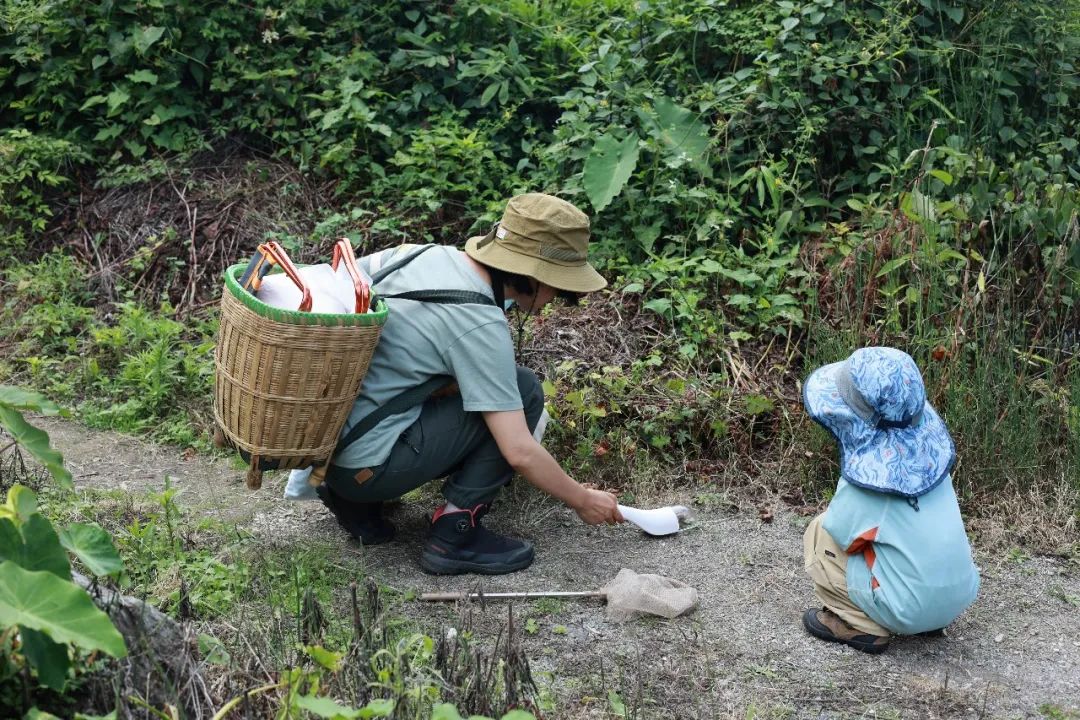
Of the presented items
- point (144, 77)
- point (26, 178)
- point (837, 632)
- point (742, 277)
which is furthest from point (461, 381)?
point (26, 178)

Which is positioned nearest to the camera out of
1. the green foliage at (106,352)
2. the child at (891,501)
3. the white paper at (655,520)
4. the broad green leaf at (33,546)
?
the broad green leaf at (33,546)

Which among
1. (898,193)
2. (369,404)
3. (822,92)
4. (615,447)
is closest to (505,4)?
(822,92)

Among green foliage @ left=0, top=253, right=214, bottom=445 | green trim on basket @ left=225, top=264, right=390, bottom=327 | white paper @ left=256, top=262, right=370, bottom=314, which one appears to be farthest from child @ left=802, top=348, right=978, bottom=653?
green foliage @ left=0, top=253, right=214, bottom=445

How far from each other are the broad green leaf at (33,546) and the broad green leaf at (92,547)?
6.2 inches

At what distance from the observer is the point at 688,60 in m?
6.34

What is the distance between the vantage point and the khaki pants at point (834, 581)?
3410 millimetres

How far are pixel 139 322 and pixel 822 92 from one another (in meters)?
3.62

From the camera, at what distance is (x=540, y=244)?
366 centimetres

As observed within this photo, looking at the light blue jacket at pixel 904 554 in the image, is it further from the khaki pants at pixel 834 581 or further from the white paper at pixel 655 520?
the white paper at pixel 655 520

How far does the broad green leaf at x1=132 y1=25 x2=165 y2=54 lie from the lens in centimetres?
657

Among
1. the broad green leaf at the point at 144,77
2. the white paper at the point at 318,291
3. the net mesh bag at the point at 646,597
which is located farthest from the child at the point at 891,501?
the broad green leaf at the point at 144,77

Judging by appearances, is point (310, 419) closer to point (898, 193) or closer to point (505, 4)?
point (898, 193)

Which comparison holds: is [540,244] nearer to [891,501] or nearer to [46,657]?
[891,501]

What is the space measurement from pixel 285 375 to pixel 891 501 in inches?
69.8
